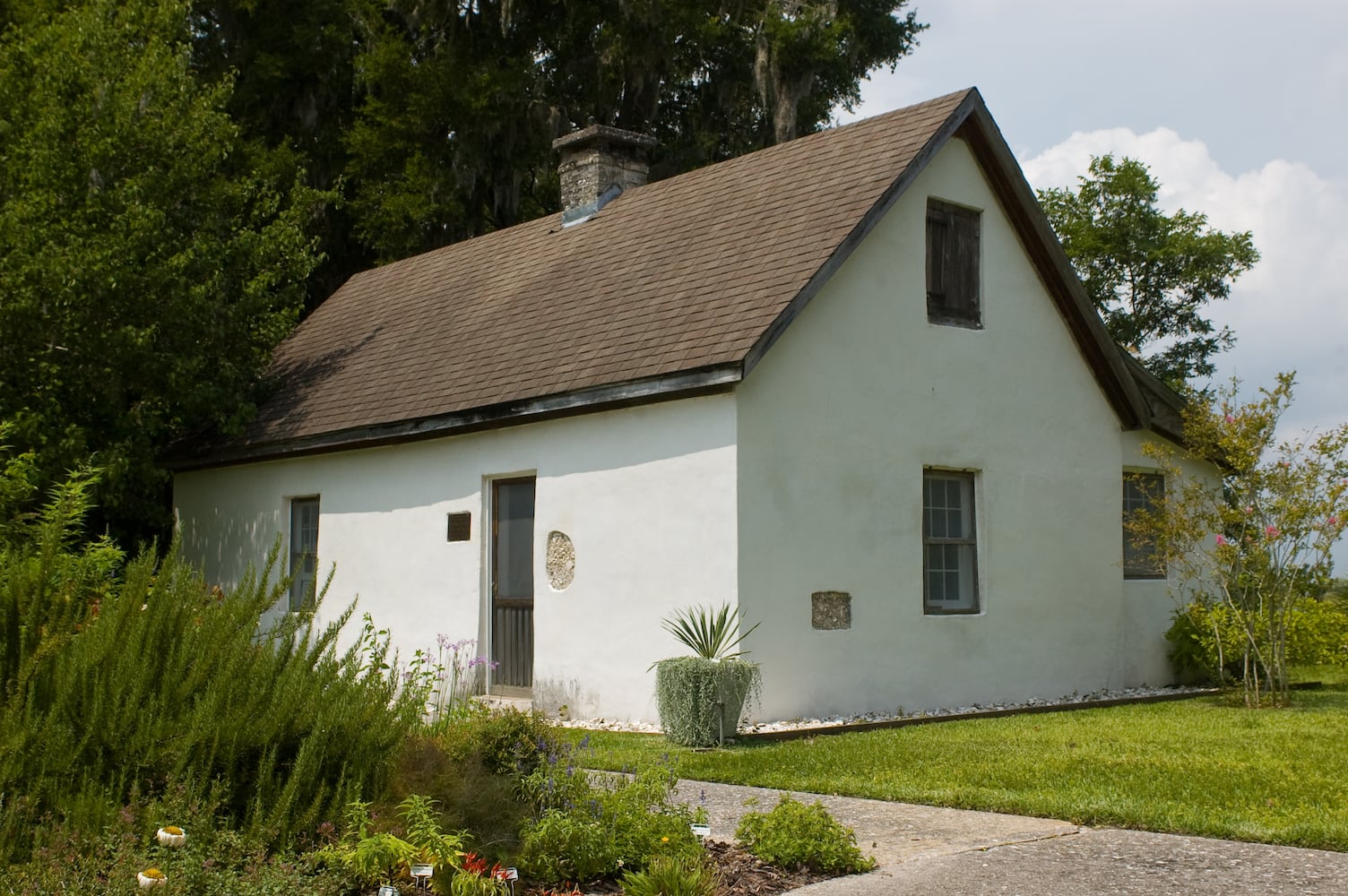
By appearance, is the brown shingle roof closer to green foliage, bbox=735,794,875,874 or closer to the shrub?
green foliage, bbox=735,794,875,874

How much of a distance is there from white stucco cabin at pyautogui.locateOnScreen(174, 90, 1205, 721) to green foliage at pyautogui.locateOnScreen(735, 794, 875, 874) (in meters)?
5.13

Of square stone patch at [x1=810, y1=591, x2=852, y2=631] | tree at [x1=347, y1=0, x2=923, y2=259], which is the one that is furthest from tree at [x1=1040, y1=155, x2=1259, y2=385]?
square stone patch at [x1=810, y1=591, x2=852, y2=631]

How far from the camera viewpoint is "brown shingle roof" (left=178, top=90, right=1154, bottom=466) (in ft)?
39.2

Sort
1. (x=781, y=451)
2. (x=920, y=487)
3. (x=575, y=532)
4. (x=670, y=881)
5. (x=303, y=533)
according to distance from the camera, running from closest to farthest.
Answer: (x=670, y=881), (x=781, y=451), (x=575, y=532), (x=920, y=487), (x=303, y=533)

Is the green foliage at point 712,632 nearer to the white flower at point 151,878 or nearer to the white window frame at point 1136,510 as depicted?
the white window frame at point 1136,510

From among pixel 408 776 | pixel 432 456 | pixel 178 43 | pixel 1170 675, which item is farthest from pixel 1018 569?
pixel 178 43

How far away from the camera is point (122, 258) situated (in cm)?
1480

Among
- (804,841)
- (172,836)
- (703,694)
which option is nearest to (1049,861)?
(804,841)

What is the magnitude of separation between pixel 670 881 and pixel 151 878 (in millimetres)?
1834

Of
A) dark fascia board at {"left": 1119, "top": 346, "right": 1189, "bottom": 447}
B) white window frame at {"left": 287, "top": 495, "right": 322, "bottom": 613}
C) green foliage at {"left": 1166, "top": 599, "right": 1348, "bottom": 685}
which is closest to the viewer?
green foliage at {"left": 1166, "top": 599, "right": 1348, "bottom": 685}

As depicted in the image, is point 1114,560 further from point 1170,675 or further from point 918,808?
point 918,808

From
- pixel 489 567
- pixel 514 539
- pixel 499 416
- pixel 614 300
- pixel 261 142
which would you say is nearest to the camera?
pixel 499 416

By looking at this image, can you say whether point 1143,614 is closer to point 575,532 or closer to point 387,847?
point 575,532

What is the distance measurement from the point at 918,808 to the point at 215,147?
13.0 m
